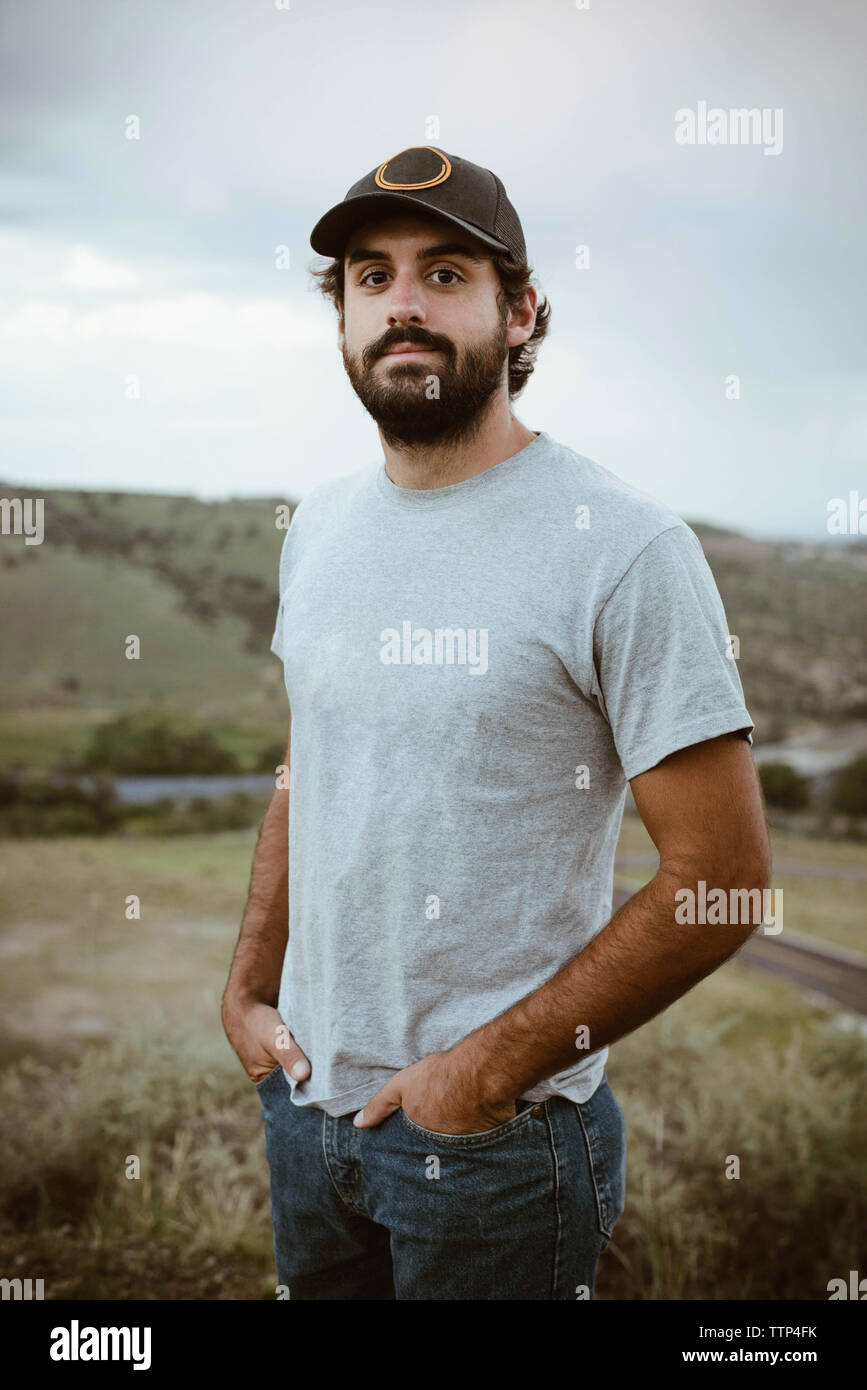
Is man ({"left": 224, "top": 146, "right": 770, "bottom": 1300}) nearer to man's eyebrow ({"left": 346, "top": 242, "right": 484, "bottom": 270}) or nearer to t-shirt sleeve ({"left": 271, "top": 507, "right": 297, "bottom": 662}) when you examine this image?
man's eyebrow ({"left": 346, "top": 242, "right": 484, "bottom": 270})

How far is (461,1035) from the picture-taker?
1.26 m

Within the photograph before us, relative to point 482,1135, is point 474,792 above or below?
above

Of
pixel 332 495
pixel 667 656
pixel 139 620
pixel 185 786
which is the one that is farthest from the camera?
pixel 139 620

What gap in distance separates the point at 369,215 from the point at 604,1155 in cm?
133

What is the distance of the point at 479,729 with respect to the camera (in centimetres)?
121

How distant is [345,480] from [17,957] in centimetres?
246

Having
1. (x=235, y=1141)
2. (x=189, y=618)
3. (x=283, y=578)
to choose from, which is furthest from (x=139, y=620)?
(x=283, y=578)

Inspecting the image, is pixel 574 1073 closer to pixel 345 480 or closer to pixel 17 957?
pixel 345 480

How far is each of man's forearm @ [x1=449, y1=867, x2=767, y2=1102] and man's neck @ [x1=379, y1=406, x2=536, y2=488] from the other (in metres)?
0.60

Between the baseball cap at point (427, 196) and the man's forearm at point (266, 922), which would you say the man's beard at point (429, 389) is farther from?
the man's forearm at point (266, 922)

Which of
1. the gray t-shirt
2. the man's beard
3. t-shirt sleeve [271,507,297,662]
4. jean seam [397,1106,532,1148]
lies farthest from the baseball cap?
jean seam [397,1106,532,1148]

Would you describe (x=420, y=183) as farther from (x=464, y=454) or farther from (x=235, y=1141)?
(x=235, y=1141)

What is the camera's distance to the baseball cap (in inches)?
51.8

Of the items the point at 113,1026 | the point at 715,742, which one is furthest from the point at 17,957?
the point at 715,742
